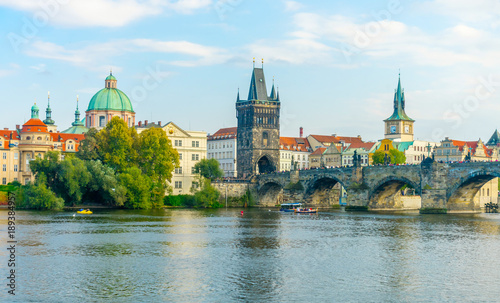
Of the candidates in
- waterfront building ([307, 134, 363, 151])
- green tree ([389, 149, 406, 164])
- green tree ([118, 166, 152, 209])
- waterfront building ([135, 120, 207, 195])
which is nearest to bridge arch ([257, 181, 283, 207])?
waterfront building ([135, 120, 207, 195])

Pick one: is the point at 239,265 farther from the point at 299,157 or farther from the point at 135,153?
the point at 299,157

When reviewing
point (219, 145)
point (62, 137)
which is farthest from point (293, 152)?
point (62, 137)

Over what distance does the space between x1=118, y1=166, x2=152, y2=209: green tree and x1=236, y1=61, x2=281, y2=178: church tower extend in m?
38.8

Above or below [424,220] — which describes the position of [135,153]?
above

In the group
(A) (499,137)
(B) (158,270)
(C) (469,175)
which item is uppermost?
(A) (499,137)

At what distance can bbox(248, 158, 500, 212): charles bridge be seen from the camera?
308 ft

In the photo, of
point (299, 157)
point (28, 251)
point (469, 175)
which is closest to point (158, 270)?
point (28, 251)

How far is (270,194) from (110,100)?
4408 centimetres

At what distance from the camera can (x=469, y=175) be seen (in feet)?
301

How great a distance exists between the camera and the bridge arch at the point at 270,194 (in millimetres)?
134125

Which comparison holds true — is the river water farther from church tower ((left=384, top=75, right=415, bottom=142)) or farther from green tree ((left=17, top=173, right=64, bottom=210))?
church tower ((left=384, top=75, right=415, bottom=142))

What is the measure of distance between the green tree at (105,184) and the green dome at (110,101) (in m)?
52.5

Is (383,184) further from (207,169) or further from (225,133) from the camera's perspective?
(225,133)

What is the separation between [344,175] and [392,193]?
8101 mm
